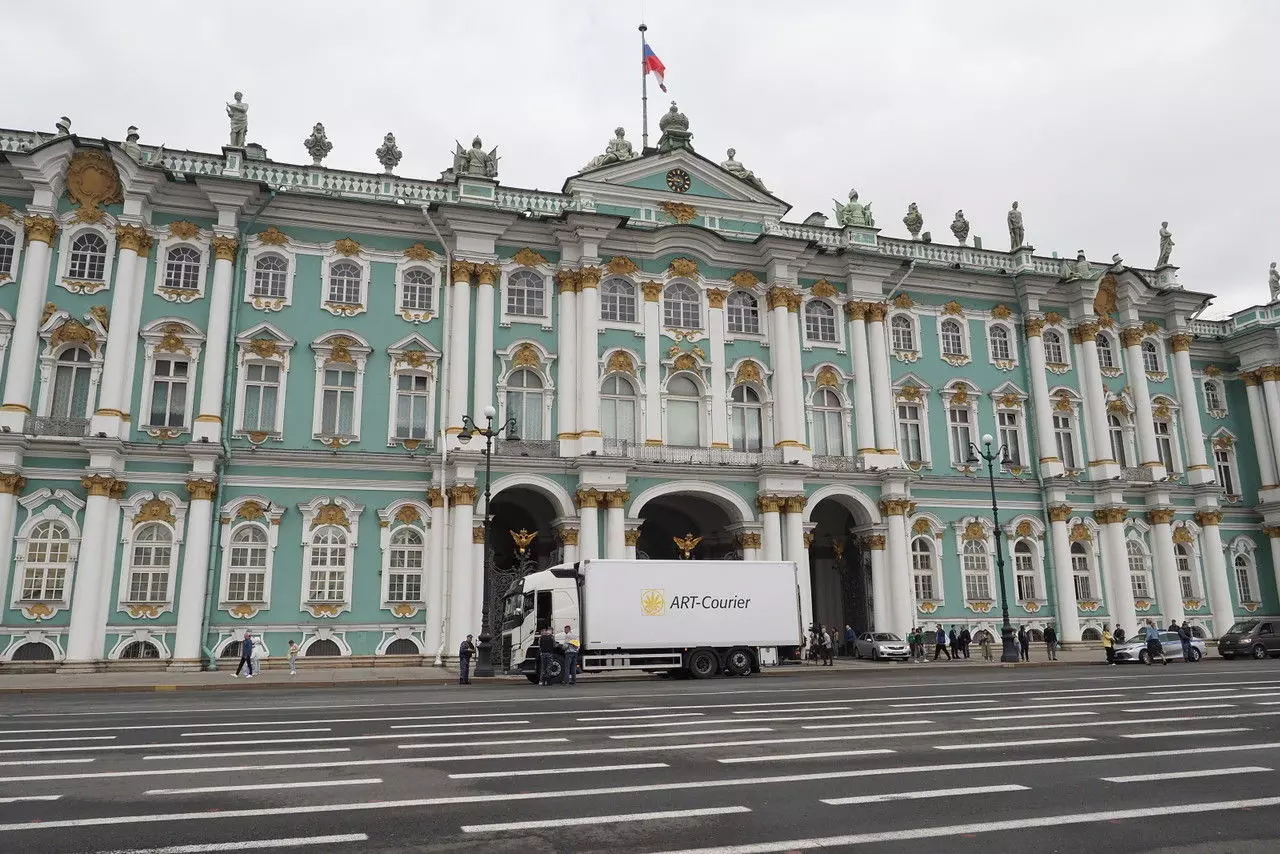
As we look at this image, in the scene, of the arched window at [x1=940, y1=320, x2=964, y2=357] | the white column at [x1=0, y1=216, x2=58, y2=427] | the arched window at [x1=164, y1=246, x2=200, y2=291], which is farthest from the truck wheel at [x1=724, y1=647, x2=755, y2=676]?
the white column at [x1=0, y1=216, x2=58, y2=427]

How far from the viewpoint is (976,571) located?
40.0m

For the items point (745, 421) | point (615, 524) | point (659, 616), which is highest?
point (745, 421)

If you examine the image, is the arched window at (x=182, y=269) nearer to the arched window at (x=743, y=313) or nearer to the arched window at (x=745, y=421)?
the arched window at (x=743, y=313)

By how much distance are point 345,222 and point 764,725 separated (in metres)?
27.0

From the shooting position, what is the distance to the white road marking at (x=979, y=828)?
7.16 m

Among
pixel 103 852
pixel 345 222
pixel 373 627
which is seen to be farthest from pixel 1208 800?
pixel 345 222

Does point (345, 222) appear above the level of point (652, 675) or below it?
above

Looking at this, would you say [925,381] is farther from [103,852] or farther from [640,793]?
[103,852]

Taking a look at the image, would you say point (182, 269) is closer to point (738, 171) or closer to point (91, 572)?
point (91, 572)

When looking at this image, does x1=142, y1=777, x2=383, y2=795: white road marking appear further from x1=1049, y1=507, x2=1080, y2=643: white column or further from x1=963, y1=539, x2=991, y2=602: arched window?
x1=1049, y1=507, x2=1080, y2=643: white column

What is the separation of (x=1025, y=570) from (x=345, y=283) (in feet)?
99.7

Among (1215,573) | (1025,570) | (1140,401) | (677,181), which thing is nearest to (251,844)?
(677,181)

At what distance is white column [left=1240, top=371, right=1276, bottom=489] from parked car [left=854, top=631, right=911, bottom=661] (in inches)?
952

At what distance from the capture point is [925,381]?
4103 cm
